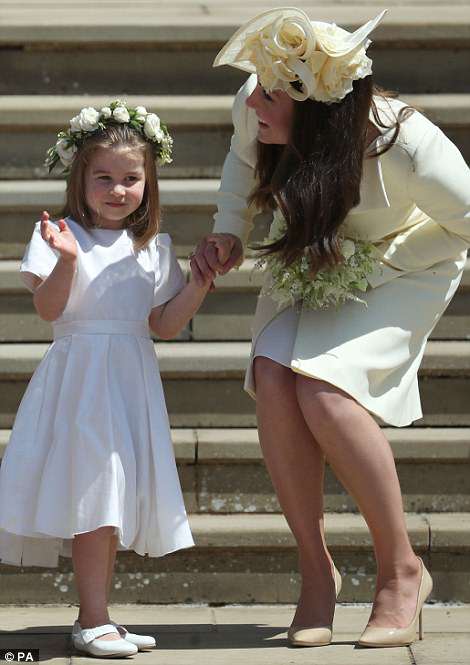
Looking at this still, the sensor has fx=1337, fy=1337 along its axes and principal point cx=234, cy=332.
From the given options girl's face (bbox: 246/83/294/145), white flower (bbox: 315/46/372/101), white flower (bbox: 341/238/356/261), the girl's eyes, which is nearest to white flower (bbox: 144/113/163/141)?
the girl's eyes

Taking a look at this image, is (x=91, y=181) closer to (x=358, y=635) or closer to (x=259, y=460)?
(x=259, y=460)

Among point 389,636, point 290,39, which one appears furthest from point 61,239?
point 389,636

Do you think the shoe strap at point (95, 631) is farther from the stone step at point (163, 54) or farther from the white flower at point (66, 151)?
the stone step at point (163, 54)

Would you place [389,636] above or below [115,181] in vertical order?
below

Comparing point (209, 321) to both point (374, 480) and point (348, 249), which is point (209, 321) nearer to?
point (348, 249)

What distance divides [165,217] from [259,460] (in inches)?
37.2

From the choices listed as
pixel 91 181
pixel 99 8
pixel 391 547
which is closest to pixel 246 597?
pixel 391 547

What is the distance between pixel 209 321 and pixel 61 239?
1201mm

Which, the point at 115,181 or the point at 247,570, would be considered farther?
the point at 247,570

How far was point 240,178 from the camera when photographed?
11.8ft

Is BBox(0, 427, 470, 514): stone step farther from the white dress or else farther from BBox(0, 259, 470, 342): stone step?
the white dress

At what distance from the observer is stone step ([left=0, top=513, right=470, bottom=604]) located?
12.6 feet

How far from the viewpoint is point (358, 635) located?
133 inches

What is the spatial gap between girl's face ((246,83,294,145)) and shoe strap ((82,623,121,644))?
4.12 feet
